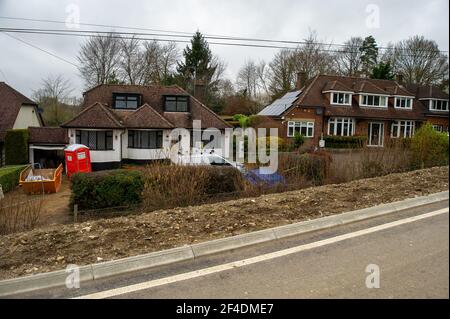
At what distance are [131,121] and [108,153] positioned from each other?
2936 mm

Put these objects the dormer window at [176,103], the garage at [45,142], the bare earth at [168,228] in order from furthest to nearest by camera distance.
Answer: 1. the dormer window at [176,103]
2. the garage at [45,142]
3. the bare earth at [168,228]

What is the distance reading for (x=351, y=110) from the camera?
124 ft

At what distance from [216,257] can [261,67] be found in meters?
57.1

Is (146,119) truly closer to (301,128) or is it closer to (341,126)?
(301,128)

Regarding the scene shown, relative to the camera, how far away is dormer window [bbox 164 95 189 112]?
2983 centimetres

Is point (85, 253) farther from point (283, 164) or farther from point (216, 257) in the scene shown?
point (283, 164)

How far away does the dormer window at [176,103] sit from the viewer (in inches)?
1174

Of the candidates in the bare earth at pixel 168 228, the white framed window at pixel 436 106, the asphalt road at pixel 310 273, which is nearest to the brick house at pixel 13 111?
the bare earth at pixel 168 228

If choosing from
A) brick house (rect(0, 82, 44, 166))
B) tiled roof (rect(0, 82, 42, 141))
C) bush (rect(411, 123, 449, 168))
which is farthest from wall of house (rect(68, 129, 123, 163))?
bush (rect(411, 123, 449, 168))

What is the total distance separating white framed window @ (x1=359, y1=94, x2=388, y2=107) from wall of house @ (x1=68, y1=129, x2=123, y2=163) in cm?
2589

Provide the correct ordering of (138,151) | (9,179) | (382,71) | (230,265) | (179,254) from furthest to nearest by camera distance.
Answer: (382,71) → (138,151) → (9,179) → (179,254) → (230,265)

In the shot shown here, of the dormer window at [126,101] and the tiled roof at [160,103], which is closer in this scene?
the tiled roof at [160,103]

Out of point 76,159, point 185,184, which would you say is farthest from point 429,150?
point 76,159

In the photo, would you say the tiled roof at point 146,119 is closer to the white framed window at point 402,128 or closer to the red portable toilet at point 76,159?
the red portable toilet at point 76,159
